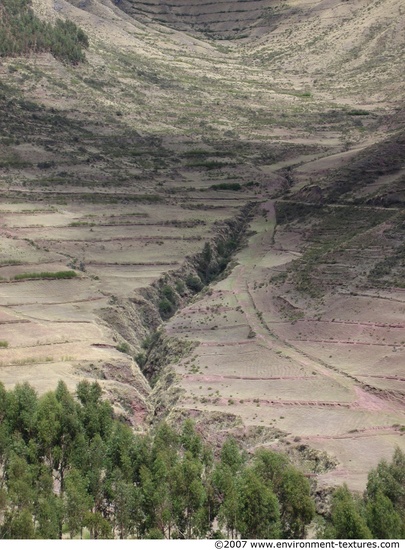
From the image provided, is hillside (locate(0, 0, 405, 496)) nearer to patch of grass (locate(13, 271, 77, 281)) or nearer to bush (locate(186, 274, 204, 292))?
bush (locate(186, 274, 204, 292))

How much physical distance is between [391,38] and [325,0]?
116ft

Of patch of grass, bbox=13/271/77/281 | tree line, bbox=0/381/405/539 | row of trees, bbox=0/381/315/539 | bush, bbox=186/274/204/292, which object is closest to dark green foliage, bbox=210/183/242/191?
bush, bbox=186/274/204/292

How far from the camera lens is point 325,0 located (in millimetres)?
193000

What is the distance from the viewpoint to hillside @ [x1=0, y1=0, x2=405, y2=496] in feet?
149

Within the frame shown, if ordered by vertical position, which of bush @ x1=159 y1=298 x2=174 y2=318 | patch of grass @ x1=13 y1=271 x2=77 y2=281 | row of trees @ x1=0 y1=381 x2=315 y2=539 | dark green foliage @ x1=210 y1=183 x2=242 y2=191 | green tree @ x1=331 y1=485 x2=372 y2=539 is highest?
dark green foliage @ x1=210 y1=183 x2=242 y2=191

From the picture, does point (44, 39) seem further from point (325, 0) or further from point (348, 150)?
point (325, 0)

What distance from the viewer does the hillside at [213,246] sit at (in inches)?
1785

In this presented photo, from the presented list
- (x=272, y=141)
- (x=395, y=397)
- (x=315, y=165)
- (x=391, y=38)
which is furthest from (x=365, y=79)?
(x=395, y=397)

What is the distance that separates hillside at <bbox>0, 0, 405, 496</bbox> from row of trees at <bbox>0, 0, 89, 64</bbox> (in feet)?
9.43

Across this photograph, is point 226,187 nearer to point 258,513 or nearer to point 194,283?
point 194,283

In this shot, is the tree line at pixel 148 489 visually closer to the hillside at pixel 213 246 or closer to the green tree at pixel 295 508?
the green tree at pixel 295 508

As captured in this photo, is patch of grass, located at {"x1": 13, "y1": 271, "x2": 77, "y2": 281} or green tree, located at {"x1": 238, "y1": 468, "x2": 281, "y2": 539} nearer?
green tree, located at {"x1": 238, "y1": 468, "x2": 281, "y2": 539}

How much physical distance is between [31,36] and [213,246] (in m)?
75.4

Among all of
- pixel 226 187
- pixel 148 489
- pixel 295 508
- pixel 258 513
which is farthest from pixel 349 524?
pixel 226 187
